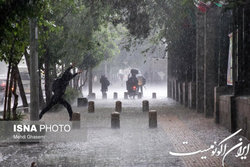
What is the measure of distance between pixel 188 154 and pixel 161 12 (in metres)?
13.2

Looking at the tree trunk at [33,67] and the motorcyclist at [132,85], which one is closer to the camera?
the tree trunk at [33,67]

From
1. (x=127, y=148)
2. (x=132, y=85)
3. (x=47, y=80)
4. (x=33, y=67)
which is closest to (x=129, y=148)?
(x=127, y=148)

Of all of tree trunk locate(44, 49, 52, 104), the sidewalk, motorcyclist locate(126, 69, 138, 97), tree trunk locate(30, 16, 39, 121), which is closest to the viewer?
the sidewalk

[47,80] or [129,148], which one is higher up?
[47,80]

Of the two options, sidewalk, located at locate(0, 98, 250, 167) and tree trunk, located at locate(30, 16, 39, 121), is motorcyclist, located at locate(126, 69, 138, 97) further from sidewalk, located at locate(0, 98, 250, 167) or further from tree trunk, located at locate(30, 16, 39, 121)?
tree trunk, located at locate(30, 16, 39, 121)

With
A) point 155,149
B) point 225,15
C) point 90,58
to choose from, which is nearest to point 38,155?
point 155,149

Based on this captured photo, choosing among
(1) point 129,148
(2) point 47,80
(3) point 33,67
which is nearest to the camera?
(1) point 129,148

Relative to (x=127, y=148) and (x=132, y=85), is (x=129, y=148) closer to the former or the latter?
(x=127, y=148)

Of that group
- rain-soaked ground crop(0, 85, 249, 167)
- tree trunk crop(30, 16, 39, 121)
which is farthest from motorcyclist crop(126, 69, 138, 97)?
tree trunk crop(30, 16, 39, 121)

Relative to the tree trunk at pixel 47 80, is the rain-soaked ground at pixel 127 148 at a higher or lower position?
lower

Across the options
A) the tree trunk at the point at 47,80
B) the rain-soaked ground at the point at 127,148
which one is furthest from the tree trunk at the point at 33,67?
the tree trunk at the point at 47,80

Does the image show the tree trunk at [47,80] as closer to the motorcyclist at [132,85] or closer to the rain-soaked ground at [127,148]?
the rain-soaked ground at [127,148]

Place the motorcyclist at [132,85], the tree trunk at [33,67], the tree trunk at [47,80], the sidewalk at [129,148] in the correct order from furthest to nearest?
the motorcyclist at [132,85], the tree trunk at [47,80], the tree trunk at [33,67], the sidewalk at [129,148]

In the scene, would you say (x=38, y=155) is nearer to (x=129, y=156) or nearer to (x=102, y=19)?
(x=129, y=156)
